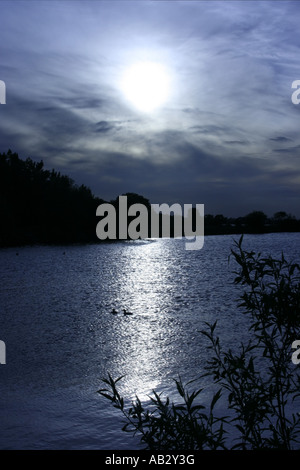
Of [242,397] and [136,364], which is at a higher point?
[242,397]

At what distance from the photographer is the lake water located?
752 cm

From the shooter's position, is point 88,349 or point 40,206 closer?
point 88,349

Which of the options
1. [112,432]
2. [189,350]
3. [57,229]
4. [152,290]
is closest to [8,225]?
[57,229]

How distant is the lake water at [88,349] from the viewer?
7523 millimetres

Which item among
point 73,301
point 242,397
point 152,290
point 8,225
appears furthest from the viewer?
point 8,225

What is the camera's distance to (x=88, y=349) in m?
13.3

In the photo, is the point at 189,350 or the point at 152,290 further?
the point at 152,290

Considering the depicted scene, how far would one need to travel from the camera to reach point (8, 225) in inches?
2916

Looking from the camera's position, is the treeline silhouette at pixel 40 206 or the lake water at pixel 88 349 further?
the treeline silhouette at pixel 40 206

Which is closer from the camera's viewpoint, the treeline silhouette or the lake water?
the lake water
